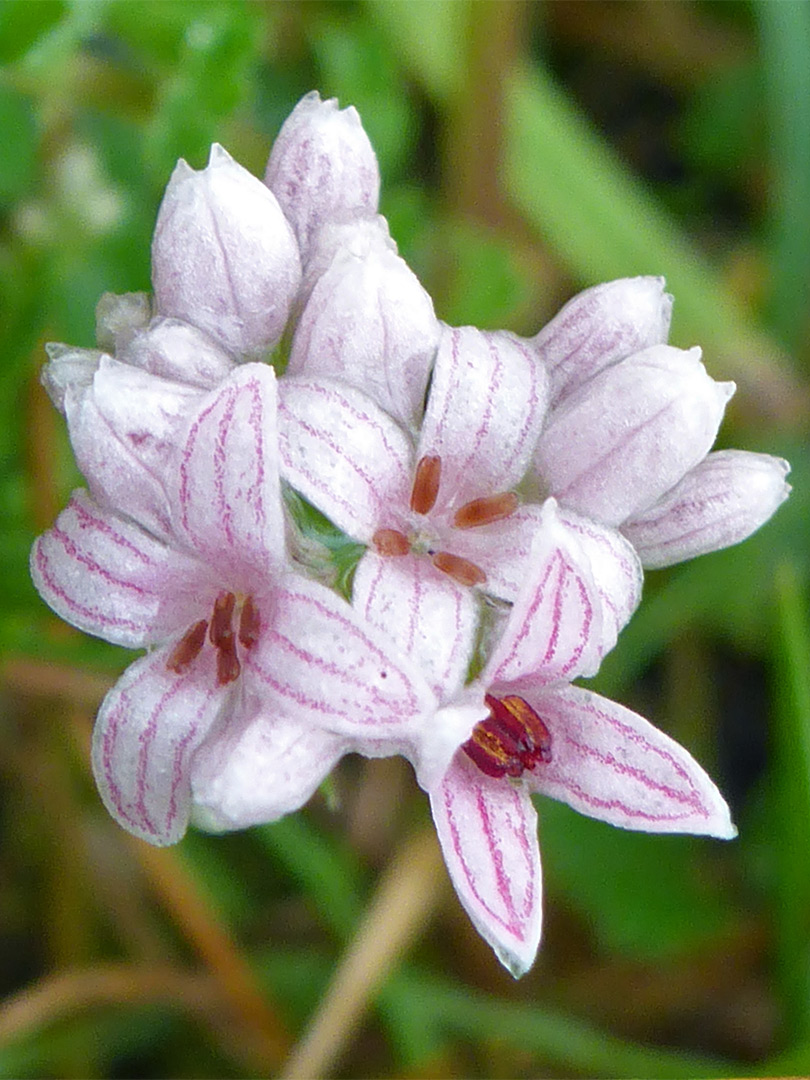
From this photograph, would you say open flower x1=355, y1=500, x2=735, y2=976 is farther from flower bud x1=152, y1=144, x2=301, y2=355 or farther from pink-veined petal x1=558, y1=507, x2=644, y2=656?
flower bud x1=152, y1=144, x2=301, y2=355

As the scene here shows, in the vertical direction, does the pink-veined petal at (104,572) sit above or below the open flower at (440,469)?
below

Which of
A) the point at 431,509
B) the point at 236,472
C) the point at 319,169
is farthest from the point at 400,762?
the point at 236,472

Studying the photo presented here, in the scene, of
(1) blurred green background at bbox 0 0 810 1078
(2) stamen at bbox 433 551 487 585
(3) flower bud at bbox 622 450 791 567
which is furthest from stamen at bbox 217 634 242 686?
(1) blurred green background at bbox 0 0 810 1078

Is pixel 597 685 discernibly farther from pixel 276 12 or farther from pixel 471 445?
pixel 276 12

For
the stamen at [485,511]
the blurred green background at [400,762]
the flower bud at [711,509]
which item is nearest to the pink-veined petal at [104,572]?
the stamen at [485,511]

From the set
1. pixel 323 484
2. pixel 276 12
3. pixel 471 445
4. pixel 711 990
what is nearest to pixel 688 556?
pixel 471 445

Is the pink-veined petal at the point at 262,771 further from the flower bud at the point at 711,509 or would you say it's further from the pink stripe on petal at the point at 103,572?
the flower bud at the point at 711,509
